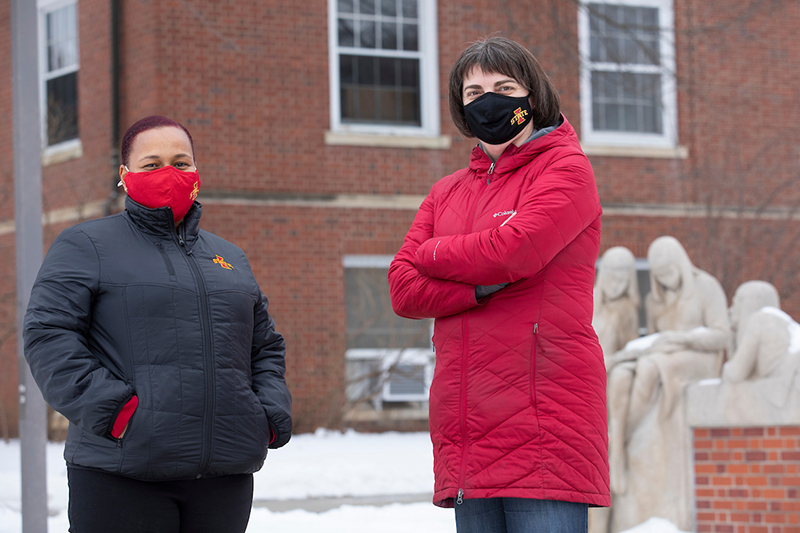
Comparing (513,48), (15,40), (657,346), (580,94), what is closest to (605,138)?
(580,94)

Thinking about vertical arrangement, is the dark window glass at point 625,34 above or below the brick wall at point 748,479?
above

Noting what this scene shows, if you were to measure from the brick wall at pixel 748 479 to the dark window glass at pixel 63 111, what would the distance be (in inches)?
388

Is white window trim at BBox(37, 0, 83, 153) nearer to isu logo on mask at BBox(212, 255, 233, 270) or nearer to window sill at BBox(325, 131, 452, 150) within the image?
window sill at BBox(325, 131, 452, 150)

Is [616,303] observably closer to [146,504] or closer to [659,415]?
[659,415]

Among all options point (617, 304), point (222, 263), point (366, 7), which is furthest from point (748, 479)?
point (366, 7)

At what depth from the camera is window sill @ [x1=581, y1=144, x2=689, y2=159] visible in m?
12.8

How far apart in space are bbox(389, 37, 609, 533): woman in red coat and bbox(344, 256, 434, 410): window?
29.7 feet

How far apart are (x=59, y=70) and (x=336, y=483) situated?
26.2 ft

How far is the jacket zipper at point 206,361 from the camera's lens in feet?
8.04

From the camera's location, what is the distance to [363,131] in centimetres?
1212

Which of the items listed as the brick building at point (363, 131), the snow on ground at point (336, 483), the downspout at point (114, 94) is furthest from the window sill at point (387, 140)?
the snow on ground at point (336, 483)

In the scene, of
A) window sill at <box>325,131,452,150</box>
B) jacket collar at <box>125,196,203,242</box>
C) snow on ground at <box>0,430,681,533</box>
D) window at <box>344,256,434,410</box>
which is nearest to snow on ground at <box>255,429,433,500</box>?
snow on ground at <box>0,430,681,533</box>

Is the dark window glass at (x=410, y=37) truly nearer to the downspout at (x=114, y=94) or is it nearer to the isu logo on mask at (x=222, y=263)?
the downspout at (x=114, y=94)

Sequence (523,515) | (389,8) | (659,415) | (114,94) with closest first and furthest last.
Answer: (523,515) < (659,415) < (114,94) < (389,8)
